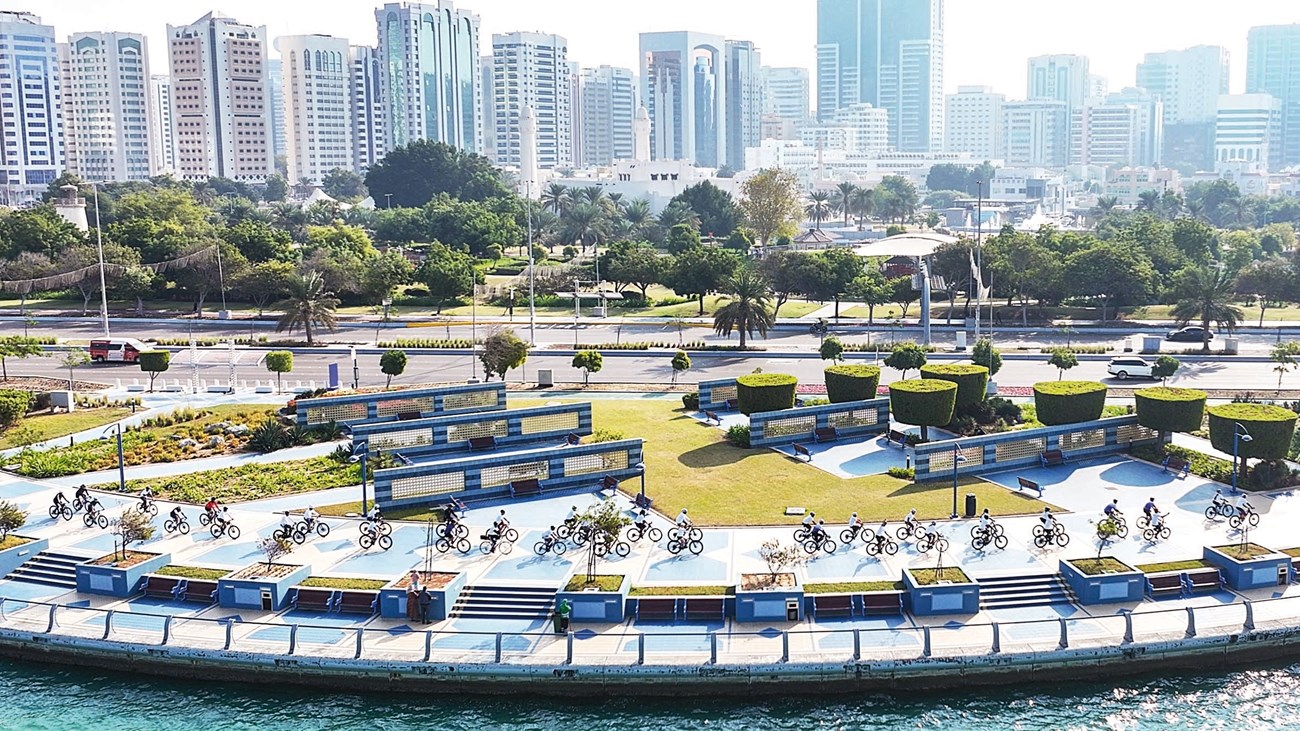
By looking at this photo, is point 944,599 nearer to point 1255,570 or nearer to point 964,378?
point 1255,570

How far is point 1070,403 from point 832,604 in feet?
60.1

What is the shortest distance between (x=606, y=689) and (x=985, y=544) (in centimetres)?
1144

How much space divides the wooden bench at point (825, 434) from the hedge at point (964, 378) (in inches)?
169

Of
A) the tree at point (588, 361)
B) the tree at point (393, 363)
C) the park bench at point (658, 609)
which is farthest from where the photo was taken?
the tree at point (588, 361)

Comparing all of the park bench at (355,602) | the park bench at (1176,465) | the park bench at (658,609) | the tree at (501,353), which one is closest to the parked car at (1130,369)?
the park bench at (1176,465)

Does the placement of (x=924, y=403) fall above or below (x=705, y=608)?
above

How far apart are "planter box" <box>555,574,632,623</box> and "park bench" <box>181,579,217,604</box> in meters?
8.98

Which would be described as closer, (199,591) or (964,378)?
(199,591)

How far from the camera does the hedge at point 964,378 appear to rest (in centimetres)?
4481

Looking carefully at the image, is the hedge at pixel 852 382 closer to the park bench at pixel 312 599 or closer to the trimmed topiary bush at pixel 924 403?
the trimmed topiary bush at pixel 924 403

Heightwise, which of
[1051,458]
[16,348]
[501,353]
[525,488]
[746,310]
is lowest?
[525,488]

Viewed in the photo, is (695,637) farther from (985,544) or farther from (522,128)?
(522,128)

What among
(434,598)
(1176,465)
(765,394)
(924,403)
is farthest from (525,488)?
(1176,465)

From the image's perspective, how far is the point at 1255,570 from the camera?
29047 mm
